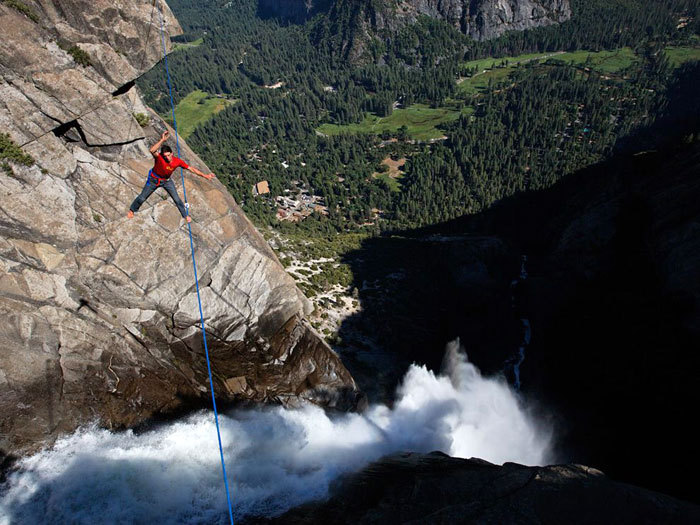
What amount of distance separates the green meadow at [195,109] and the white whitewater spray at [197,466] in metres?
166

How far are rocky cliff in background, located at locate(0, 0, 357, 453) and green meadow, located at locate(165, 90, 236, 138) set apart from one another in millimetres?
162413

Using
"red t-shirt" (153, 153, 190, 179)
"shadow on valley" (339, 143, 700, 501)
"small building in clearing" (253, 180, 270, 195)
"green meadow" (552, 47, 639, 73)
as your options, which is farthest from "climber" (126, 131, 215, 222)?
"green meadow" (552, 47, 639, 73)

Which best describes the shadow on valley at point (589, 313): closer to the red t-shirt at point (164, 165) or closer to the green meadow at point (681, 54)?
the red t-shirt at point (164, 165)

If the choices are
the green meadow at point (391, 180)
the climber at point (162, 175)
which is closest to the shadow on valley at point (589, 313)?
the climber at point (162, 175)

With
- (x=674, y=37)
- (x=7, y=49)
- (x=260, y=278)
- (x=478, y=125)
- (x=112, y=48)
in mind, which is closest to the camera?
(x=7, y=49)

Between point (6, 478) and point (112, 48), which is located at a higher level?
point (112, 48)

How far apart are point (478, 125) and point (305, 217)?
85.4m

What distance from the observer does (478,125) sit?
14612 centimetres

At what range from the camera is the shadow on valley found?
28.4m

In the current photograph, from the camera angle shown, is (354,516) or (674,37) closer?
(354,516)

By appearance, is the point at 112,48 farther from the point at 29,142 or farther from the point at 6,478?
the point at 6,478

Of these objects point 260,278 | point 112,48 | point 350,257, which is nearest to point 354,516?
point 260,278

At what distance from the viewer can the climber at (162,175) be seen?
15047 millimetres

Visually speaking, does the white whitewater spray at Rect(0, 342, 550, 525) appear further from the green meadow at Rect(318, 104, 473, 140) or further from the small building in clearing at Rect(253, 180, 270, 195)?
the green meadow at Rect(318, 104, 473, 140)
